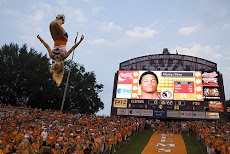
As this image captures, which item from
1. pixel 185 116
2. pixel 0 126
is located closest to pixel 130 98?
pixel 185 116

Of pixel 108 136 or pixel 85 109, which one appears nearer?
pixel 108 136

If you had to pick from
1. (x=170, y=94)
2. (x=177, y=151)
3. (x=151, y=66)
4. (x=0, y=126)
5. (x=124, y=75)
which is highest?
(x=151, y=66)

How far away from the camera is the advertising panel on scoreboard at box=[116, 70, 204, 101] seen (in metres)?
29.2

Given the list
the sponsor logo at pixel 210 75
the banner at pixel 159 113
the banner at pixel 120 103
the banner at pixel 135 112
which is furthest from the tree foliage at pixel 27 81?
the sponsor logo at pixel 210 75

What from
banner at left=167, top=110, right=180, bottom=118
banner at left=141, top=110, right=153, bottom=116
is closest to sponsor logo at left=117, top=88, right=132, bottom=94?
banner at left=141, top=110, right=153, bottom=116

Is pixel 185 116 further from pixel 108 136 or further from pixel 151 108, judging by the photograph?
pixel 108 136

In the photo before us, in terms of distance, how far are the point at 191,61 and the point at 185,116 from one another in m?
9.56

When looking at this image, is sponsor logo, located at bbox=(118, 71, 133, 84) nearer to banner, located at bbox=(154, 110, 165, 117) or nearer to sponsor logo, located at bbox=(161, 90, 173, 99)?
sponsor logo, located at bbox=(161, 90, 173, 99)

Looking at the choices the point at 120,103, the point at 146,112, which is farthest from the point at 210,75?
the point at 120,103

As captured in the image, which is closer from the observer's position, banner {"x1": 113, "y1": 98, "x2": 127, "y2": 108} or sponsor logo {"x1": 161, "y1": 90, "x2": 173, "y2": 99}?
sponsor logo {"x1": 161, "y1": 90, "x2": 173, "y2": 99}

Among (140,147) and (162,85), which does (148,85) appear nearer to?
(162,85)

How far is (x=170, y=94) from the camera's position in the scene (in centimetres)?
2950

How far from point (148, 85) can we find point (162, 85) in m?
1.93

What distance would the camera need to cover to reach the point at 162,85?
30156 mm
